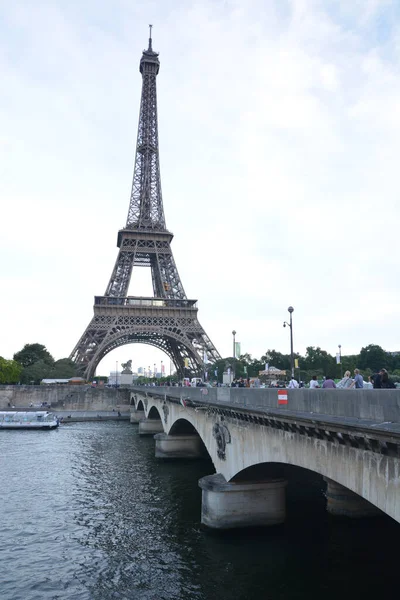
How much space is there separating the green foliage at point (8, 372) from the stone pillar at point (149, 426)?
4901 cm

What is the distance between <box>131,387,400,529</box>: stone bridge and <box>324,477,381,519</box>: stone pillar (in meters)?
0.04

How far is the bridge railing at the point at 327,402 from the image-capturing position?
11.0m

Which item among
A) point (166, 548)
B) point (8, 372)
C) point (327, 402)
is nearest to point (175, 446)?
point (166, 548)

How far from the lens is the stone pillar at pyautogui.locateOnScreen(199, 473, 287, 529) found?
21562 mm

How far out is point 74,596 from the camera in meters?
16.3

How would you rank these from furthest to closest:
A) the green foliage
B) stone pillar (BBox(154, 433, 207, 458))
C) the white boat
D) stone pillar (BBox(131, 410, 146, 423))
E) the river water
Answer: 1. the green foliage
2. stone pillar (BBox(131, 410, 146, 423))
3. the white boat
4. stone pillar (BBox(154, 433, 207, 458))
5. the river water

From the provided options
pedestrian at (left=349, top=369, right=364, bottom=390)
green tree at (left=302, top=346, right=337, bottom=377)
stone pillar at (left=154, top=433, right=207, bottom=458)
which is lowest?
stone pillar at (left=154, top=433, right=207, bottom=458)

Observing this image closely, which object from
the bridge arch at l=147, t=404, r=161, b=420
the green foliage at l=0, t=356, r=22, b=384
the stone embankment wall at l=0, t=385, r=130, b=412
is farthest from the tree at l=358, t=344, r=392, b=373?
the green foliage at l=0, t=356, r=22, b=384

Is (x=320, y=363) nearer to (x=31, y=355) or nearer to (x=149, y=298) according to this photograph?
(x=149, y=298)

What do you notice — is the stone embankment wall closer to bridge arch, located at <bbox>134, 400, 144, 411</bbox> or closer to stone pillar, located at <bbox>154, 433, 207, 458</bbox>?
bridge arch, located at <bbox>134, 400, 144, 411</bbox>

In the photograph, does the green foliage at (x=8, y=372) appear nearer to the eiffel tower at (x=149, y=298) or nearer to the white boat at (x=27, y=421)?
the eiffel tower at (x=149, y=298)

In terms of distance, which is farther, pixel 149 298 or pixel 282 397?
pixel 149 298

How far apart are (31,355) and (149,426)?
74.2 meters

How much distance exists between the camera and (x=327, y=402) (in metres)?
13.6
